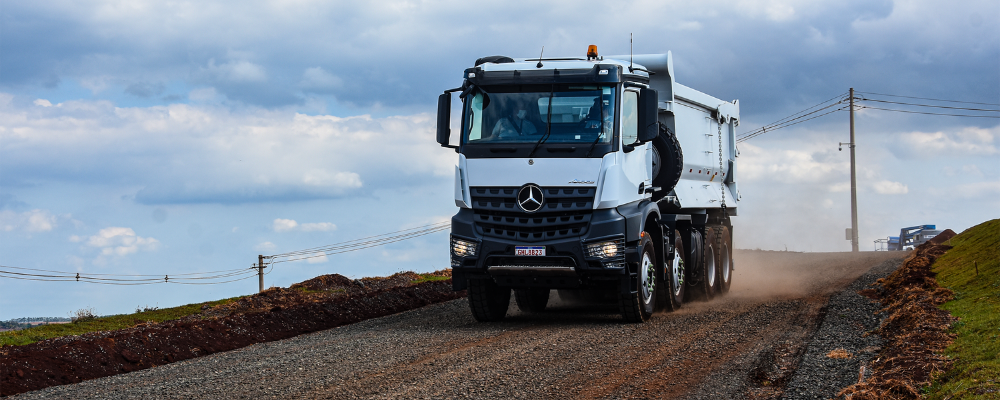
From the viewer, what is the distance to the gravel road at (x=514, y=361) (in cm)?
791

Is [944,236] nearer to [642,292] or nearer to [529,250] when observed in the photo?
[642,292]

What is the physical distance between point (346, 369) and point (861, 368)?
5373 mm

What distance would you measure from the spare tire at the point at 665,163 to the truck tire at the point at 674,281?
35.5 inches

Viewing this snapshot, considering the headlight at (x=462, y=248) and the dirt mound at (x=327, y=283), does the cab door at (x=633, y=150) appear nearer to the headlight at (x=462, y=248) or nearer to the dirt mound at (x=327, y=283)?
the headlight at (x=462, y=248)

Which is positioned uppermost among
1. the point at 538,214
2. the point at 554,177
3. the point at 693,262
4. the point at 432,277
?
the point at 554,177

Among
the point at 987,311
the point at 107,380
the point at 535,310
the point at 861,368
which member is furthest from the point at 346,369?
the point at 987,311

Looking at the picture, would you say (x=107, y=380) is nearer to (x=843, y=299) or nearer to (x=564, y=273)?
(x=564, y=273)

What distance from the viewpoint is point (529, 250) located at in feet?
39.6

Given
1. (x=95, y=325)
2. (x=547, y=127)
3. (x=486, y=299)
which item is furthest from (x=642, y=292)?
(x=95, y=325)

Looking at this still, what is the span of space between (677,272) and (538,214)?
4134 millimetres

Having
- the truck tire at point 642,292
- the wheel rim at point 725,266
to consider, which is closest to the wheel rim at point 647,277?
the truck tire at point 642,292

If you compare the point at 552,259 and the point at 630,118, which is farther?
the point at 630,118

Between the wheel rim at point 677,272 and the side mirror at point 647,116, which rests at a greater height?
the side mirror at point 647,116

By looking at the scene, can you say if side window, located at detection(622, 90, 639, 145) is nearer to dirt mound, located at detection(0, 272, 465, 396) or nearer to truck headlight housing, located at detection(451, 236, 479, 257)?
truck headlight housing, located at detection(451, 236, 479, 257)
